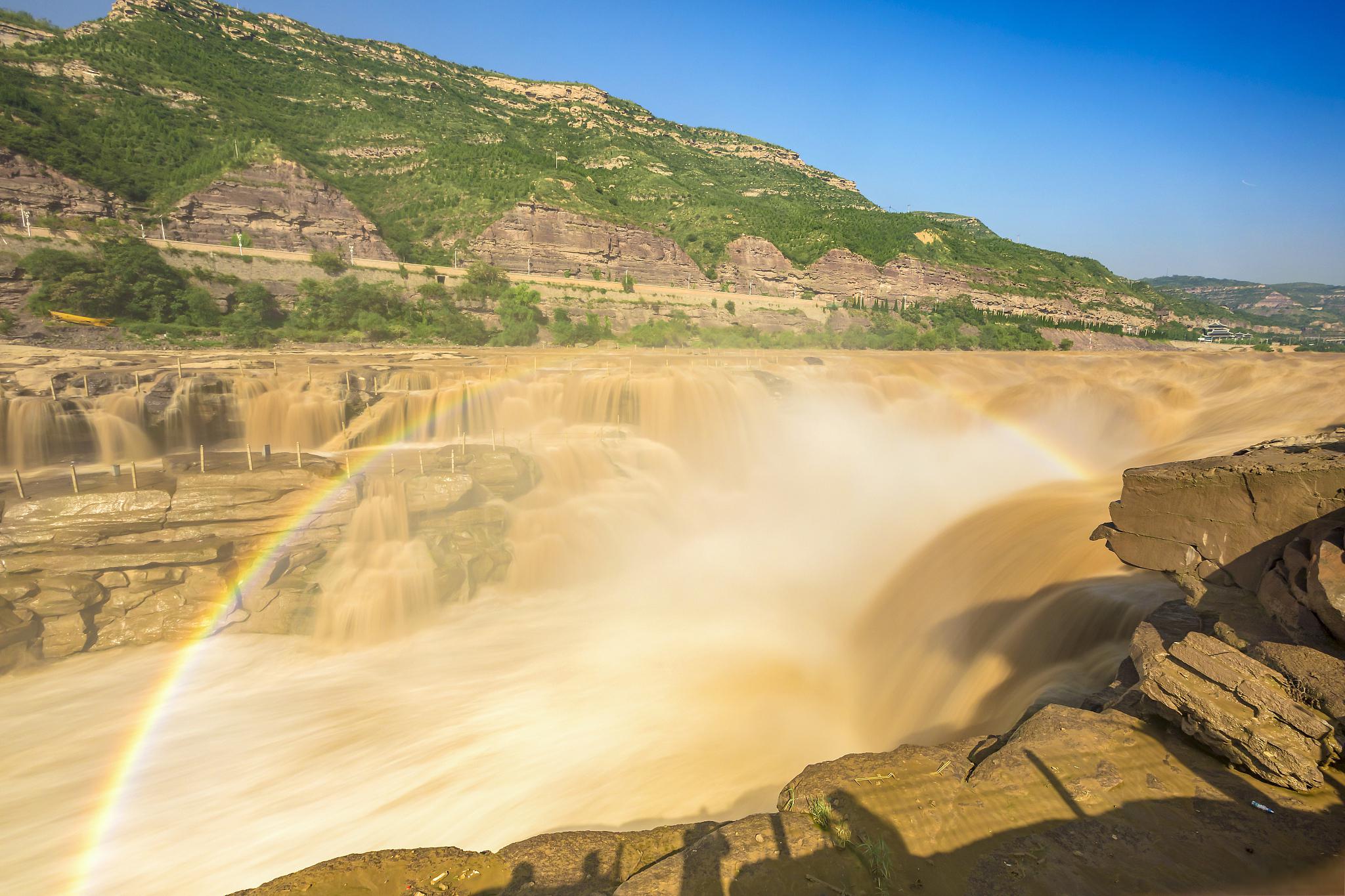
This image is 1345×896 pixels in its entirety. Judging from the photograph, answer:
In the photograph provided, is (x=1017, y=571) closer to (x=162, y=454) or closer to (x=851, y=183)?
(x=162, y=454)

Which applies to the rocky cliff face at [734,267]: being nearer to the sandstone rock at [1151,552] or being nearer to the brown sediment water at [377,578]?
the brown sediment water at [377,578]

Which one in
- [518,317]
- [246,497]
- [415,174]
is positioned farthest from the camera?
[415,174]

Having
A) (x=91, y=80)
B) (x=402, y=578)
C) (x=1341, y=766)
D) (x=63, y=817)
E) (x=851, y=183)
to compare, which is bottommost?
(x=63, y=817)

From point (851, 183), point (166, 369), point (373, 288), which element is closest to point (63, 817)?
point (166, 369)

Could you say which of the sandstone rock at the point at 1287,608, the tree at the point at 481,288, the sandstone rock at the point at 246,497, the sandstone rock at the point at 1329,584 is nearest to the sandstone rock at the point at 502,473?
the sandstone rock at the point at 246,497

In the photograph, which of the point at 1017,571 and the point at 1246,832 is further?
the point at 1017,571

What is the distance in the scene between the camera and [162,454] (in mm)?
14734

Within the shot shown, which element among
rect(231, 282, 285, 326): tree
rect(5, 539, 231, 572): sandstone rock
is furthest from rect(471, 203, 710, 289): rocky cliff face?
rect(5, 539, 231, 572): sandstone rock

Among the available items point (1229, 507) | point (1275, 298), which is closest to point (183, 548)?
point (1229, 507)

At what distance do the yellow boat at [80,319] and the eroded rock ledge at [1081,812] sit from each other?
31.4 meters

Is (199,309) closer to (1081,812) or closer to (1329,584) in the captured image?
(1081,812)

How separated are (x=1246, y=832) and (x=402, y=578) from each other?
39.2ft

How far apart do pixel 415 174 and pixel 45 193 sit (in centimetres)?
3199

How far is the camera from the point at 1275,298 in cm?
15150
